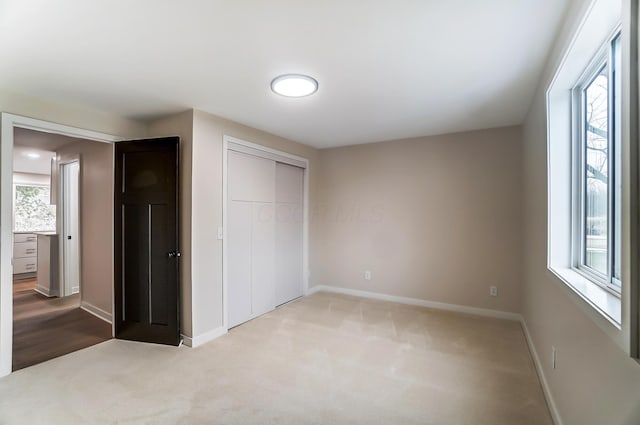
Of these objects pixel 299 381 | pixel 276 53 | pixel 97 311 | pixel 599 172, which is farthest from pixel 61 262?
pixel 599 172

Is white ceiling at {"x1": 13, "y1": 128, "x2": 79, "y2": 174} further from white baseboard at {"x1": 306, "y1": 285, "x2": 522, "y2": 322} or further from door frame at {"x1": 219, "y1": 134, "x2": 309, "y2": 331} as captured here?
white baseboard at {"x1": 306, "y1": 285, "x2": 522, "y2": 322}

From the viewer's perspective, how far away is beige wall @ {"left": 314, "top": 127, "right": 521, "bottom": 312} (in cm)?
367

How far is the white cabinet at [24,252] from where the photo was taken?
6.00 metres

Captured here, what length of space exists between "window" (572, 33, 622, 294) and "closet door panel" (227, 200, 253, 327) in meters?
3.19

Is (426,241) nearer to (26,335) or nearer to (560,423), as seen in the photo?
(560,423)

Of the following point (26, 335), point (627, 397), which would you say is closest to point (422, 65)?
point (627, 397)

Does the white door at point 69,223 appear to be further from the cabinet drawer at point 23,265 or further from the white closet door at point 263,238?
the white closet door at point 263,238

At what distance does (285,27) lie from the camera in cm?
168

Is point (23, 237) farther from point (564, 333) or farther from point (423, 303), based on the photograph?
point (564, 333)

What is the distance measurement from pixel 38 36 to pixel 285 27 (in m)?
1.53

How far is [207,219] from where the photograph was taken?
3092mm

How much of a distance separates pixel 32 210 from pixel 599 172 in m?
9.75

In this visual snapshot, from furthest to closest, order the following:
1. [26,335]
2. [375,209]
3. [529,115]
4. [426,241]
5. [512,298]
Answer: [375,209]
[426,241]
[512,298]
[26,335]
[529,115]

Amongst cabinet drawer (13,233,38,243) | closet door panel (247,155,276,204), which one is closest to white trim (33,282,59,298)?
cabinet drawer (13,233,38,243)
